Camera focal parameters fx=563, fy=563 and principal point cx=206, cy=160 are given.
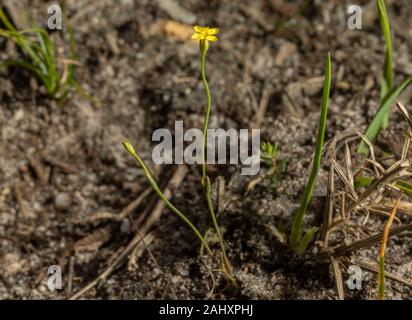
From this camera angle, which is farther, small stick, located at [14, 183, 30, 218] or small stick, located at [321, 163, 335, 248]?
small stick, located at [14, 183, 30, 218]

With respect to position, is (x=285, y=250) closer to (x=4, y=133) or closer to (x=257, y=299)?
(x=257, y=299)

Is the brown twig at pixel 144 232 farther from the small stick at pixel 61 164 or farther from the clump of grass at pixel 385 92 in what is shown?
the clump of grass at pixel 385 92

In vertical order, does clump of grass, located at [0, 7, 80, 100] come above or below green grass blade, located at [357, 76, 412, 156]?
above

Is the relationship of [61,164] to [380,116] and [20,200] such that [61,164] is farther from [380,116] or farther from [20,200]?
[380,116]

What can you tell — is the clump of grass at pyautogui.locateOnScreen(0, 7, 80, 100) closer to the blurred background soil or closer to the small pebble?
the blurred background soil

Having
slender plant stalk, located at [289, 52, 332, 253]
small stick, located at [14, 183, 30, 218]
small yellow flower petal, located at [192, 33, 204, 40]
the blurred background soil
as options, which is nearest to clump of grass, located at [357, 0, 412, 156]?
the blurred background soil

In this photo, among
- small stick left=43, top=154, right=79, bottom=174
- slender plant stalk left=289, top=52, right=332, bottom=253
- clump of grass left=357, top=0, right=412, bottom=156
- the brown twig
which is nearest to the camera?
slender plant stalk left=289, top=52, right=332, bottom=253

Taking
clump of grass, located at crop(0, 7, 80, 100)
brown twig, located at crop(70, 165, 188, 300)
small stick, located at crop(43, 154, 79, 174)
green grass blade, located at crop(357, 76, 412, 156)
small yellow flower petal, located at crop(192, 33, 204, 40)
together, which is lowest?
brown twig, located at crop(70, 165, 188, 300)
